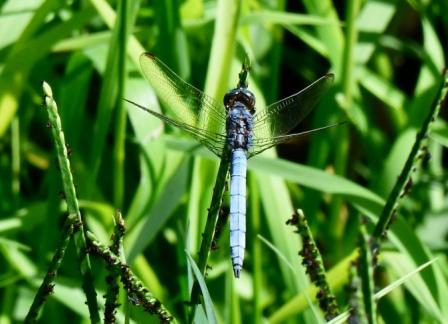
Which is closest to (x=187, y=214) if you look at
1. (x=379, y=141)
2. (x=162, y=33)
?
(x=162, y=33)

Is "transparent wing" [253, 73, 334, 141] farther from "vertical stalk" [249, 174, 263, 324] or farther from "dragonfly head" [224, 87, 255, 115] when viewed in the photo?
"vertical stalk" [249, 174, 263, 324]

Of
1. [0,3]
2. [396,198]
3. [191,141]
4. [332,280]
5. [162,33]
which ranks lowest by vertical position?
[396,198]

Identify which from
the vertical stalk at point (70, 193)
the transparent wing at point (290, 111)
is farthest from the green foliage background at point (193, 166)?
the vertical stalk at point (70, 193)

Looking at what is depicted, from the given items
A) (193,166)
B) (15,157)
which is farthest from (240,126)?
(15,157)

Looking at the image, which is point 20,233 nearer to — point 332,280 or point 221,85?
point 221,85

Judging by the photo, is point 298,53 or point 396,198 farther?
point 298,53

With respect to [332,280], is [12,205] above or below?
above

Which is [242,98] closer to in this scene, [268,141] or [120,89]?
[268,141]

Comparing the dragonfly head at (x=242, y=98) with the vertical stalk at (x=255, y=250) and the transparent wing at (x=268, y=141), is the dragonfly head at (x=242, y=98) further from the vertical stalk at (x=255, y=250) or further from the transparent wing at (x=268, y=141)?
the vertical stalk at (x=255, y=250)
